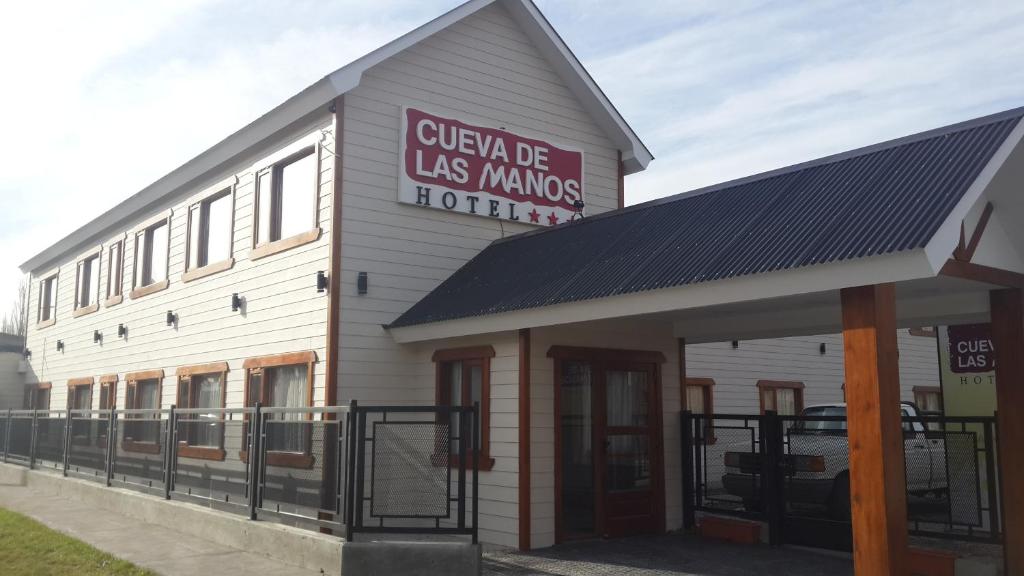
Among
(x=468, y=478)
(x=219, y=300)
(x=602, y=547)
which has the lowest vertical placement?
(x=602, y=547)

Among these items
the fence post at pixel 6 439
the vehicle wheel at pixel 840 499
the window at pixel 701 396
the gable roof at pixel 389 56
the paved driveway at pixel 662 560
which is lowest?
the paved driveway at pixel 662 560

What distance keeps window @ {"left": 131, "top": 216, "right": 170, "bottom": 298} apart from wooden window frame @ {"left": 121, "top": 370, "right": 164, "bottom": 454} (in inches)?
66.2

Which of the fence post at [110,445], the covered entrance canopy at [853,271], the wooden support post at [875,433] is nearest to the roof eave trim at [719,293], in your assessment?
the covered entrance canopy at [853,271]

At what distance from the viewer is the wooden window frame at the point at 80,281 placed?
22141mm

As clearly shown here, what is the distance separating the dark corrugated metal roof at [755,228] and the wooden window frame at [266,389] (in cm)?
150

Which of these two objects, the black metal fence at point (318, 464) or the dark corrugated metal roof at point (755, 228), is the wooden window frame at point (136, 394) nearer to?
the black metal fence at point (318, 464)

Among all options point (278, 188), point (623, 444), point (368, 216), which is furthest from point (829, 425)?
point (278, 188)

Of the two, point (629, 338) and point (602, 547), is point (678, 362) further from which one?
point (602, 547)

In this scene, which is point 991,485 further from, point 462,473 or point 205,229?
point 205,229

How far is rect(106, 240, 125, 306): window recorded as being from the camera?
20.7 meters

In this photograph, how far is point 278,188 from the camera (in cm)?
1444

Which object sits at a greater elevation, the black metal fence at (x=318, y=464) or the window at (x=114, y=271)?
the window at (x=114, y=271)

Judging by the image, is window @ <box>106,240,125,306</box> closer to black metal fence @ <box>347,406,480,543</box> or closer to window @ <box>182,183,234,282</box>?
window @ <box>182,183,234,282</box>

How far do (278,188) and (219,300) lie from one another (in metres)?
2.59
